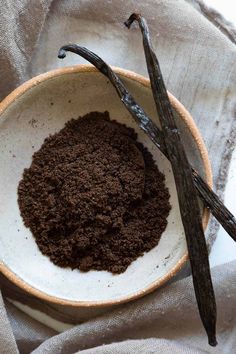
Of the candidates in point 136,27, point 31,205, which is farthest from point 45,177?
point 136,27

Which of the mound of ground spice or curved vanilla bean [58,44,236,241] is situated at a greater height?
curved vanilla bean [58,44,236,241]

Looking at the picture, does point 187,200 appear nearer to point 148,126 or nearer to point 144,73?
point 148,126

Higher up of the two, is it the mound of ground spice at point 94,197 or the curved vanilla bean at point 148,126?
the curved vanilla bean at point 148,126

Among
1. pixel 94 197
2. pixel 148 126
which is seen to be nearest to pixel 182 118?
pixel 148 126

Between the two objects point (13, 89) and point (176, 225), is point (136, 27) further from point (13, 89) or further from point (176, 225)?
point (176, 225)
